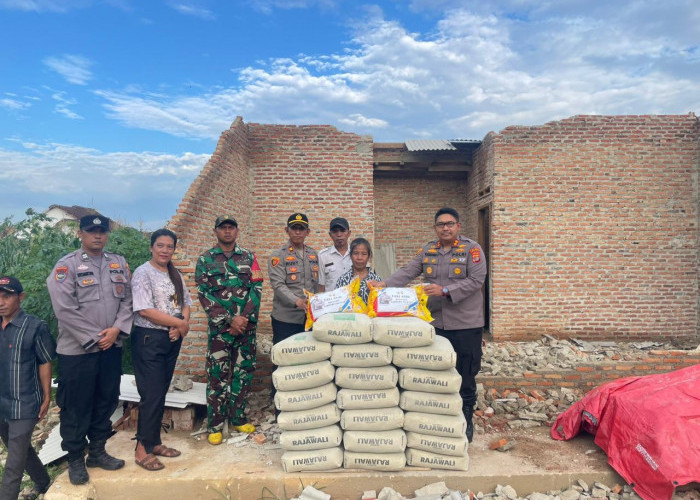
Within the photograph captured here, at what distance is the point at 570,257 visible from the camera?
6945mm

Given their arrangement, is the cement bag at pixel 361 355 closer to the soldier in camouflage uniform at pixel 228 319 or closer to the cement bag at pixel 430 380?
the cement bag at pixel 430 380

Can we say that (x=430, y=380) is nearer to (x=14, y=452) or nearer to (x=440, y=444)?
(x=440, y=444)

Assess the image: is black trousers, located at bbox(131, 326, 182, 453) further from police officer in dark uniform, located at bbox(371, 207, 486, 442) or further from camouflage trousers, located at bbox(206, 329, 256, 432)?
police officer in dark uniform, located at bbox(371, 207, 486, 442)

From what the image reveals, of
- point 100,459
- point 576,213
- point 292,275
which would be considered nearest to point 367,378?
point 292,275

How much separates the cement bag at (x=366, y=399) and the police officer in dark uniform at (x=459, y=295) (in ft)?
2.52

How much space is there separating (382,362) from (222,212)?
13.1 feet

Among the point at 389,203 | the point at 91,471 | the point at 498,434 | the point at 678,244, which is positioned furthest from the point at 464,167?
the point at 91,471

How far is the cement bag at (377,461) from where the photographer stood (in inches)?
118

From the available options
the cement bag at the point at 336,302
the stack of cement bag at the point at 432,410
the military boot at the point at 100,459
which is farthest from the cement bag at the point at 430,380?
the military boot at the point at 100,459

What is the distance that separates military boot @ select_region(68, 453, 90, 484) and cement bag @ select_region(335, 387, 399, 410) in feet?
6.02

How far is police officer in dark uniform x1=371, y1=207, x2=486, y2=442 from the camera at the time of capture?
344cm

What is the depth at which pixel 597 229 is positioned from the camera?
6926mm

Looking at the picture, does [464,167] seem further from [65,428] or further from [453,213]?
[65,428]

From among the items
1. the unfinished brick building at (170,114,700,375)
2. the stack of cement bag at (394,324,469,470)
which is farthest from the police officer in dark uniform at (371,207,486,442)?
the unfinished brick building at (170,114,700,375)
